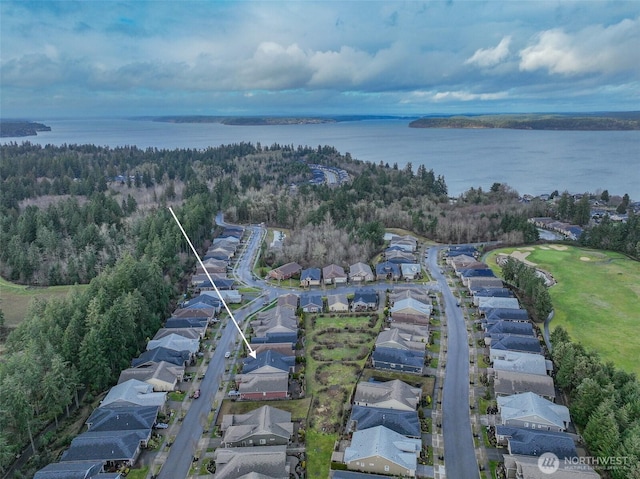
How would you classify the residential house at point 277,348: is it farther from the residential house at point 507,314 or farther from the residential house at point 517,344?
the residential house at point 507,314

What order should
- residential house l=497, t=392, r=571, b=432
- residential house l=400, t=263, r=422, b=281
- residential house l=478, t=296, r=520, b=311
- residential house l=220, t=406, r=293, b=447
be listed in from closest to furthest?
residential house l=220, t=406, r=293, b=447 → residential house l=497, t=392, r=571, b=432 → residential house l=478, t=296, r=520, b=311 → residential house l=400, t=263, r=422, b=281

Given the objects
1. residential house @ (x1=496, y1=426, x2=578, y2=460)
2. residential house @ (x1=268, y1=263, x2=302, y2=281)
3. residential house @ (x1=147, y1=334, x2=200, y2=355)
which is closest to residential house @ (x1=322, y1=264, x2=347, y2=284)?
residential house @ (x1=268, y1=263, x2=302, y2=281)

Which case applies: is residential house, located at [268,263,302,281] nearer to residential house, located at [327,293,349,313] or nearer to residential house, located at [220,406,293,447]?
residential house, located at [327,293,349,313]

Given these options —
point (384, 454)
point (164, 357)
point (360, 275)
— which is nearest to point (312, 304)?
point (360, 275)

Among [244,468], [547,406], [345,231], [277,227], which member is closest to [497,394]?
[547,406]

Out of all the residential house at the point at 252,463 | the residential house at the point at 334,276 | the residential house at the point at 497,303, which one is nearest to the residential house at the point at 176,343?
the residential house at the point at 252,463

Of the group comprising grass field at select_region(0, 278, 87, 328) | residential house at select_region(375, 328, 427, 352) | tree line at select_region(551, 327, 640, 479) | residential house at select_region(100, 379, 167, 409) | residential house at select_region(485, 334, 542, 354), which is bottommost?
grass field at select_region(0, 278, 87, 328)

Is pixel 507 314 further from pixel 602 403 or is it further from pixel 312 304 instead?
pixel 312 304
